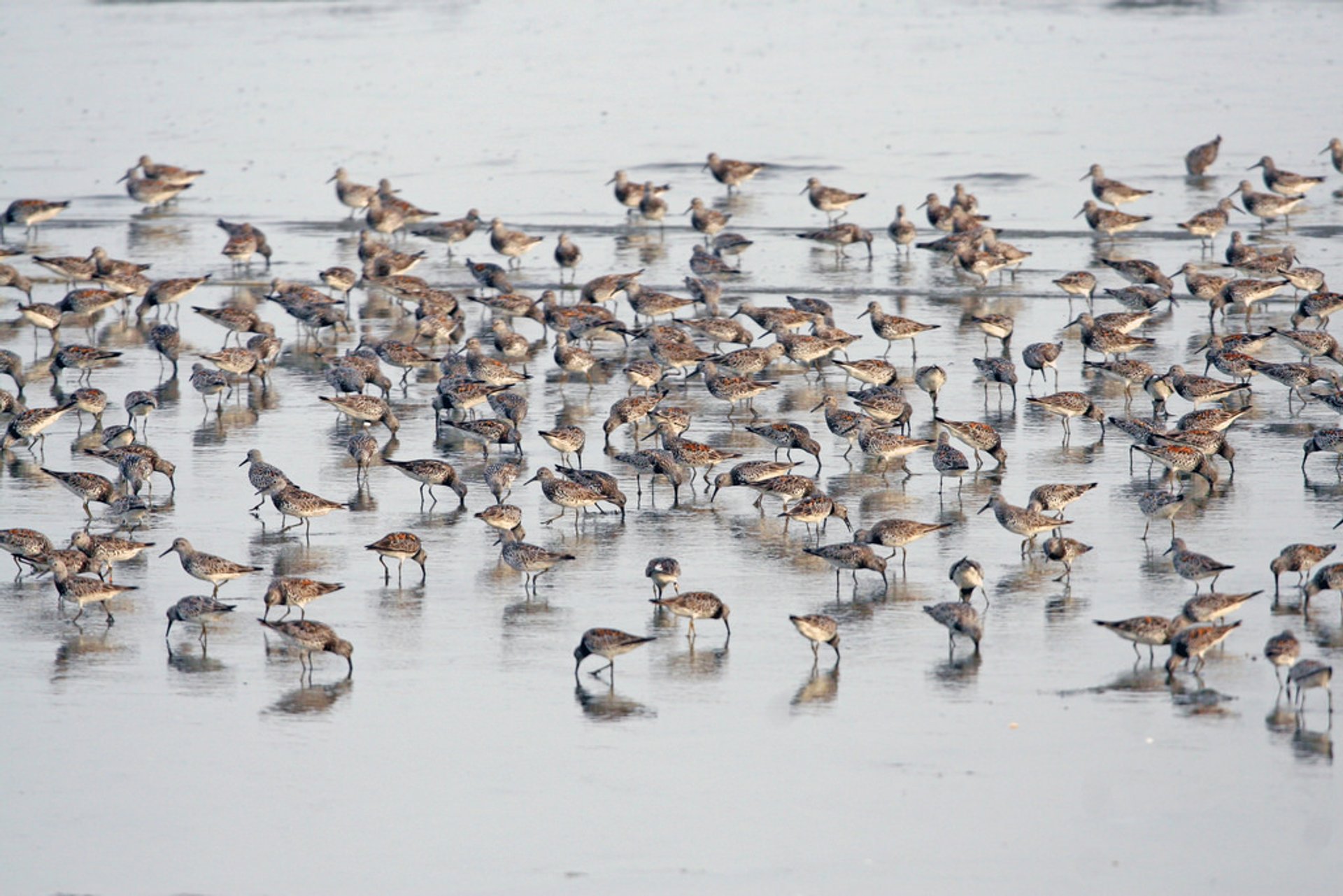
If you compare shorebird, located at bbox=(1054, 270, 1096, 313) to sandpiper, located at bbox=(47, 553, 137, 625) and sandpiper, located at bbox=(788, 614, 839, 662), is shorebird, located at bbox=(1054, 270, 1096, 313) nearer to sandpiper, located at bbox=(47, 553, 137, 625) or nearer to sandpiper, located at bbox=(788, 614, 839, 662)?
sandpiper, located at bbox=(788, 614, 839, 662)

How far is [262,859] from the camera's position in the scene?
10312 mm

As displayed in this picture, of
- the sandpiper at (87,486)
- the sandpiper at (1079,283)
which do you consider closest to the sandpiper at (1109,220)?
the sandpiper at (1079,283)

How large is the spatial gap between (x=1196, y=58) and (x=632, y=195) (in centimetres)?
2469

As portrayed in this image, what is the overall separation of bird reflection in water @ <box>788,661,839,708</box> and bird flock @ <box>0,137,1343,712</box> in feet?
0.85

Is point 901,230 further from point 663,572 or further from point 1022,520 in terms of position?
point 663,572

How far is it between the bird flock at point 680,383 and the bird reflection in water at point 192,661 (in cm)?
26

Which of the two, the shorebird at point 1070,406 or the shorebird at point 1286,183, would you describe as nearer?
the shorebird at point 1070,406

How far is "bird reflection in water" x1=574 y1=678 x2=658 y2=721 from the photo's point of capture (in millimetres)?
12102

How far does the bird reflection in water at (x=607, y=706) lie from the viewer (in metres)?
12.1

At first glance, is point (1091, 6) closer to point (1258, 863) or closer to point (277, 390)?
point (277, 390)

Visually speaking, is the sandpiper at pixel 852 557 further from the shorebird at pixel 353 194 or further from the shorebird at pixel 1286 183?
the shorebird at pixel 353 194

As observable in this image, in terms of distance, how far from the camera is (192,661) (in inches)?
519

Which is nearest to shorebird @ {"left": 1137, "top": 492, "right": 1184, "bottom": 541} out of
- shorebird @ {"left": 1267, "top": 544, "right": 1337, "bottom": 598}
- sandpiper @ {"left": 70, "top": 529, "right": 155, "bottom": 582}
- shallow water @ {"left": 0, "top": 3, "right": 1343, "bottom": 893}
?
shallow water @ {"left": 0, "top": 3, "right": 1343, "bottom": 893}

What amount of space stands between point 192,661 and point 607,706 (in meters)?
3.09
